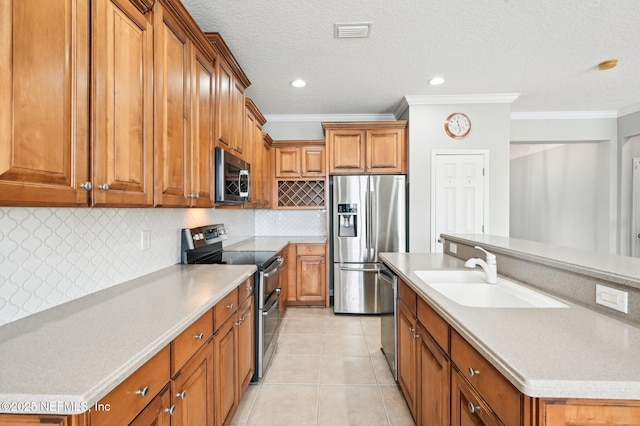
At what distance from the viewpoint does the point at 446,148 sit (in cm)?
371

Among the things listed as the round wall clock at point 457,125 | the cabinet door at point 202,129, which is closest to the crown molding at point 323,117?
the round wall clock at point 457,125

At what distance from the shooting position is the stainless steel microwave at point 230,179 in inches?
84.0

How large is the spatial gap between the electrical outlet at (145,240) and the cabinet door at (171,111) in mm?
394

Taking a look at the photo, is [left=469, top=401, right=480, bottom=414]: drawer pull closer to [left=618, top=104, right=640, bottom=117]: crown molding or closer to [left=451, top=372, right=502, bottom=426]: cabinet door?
[left=451, top=372, right=502, bottom=426]: cabinet door

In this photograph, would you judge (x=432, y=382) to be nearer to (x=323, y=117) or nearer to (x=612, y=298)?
(x=612, y=298)

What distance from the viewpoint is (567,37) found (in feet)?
7.87

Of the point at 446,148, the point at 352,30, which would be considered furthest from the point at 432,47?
the point at 446,148

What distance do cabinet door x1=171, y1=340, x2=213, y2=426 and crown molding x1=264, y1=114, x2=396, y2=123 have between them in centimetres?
363

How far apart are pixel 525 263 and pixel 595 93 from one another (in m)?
3.46

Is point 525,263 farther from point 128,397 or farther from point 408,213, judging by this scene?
point 408,213

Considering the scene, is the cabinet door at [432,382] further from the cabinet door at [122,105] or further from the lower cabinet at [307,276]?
the lower cabinet at [307,276]

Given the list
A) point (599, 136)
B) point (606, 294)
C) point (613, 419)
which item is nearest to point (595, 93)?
point (599, 136)

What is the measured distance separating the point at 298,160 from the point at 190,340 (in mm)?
3271

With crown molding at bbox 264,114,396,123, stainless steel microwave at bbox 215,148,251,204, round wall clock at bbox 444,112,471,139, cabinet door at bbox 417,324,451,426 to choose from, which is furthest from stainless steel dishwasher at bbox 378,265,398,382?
crown molding at bbox 264,114,396,123
